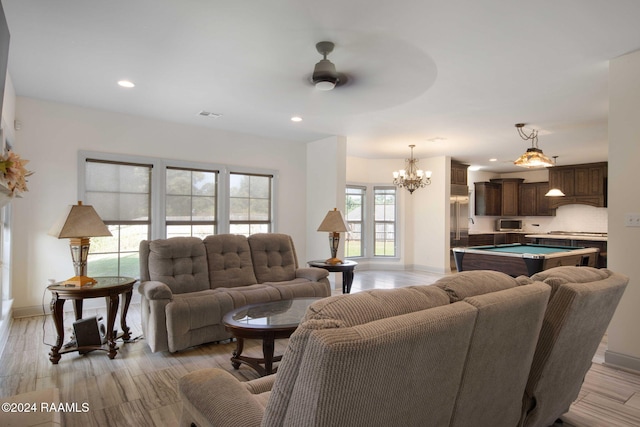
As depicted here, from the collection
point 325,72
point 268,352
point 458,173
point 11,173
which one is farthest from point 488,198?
point 11,173

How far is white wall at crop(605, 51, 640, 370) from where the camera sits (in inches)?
117

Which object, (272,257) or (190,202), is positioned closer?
(272,257)

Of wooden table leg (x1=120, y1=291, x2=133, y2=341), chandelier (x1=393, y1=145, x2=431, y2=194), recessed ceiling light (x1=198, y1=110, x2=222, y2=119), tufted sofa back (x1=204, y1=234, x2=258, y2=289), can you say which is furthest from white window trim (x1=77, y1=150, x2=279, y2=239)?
chandelier (x1=393, y1=145, x2=431, y2=194)

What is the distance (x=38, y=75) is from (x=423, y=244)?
7.33 metres

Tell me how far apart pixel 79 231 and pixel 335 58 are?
265 cm

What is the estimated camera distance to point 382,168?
8688 millimetres

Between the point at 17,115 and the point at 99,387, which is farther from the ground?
the point at 17,115

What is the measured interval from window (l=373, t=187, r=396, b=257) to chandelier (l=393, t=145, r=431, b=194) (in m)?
0.72

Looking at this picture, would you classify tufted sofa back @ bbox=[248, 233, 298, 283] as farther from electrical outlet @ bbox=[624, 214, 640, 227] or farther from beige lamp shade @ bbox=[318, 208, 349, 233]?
electrical outlet @ bbox=[624, 214, 640, 227]

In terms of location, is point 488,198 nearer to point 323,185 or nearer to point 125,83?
point 323,185

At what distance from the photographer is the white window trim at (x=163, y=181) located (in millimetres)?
4832

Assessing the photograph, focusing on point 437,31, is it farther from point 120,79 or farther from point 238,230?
point 238,230

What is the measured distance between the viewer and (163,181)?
5.39 m

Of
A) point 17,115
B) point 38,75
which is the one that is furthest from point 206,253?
point 17,115
